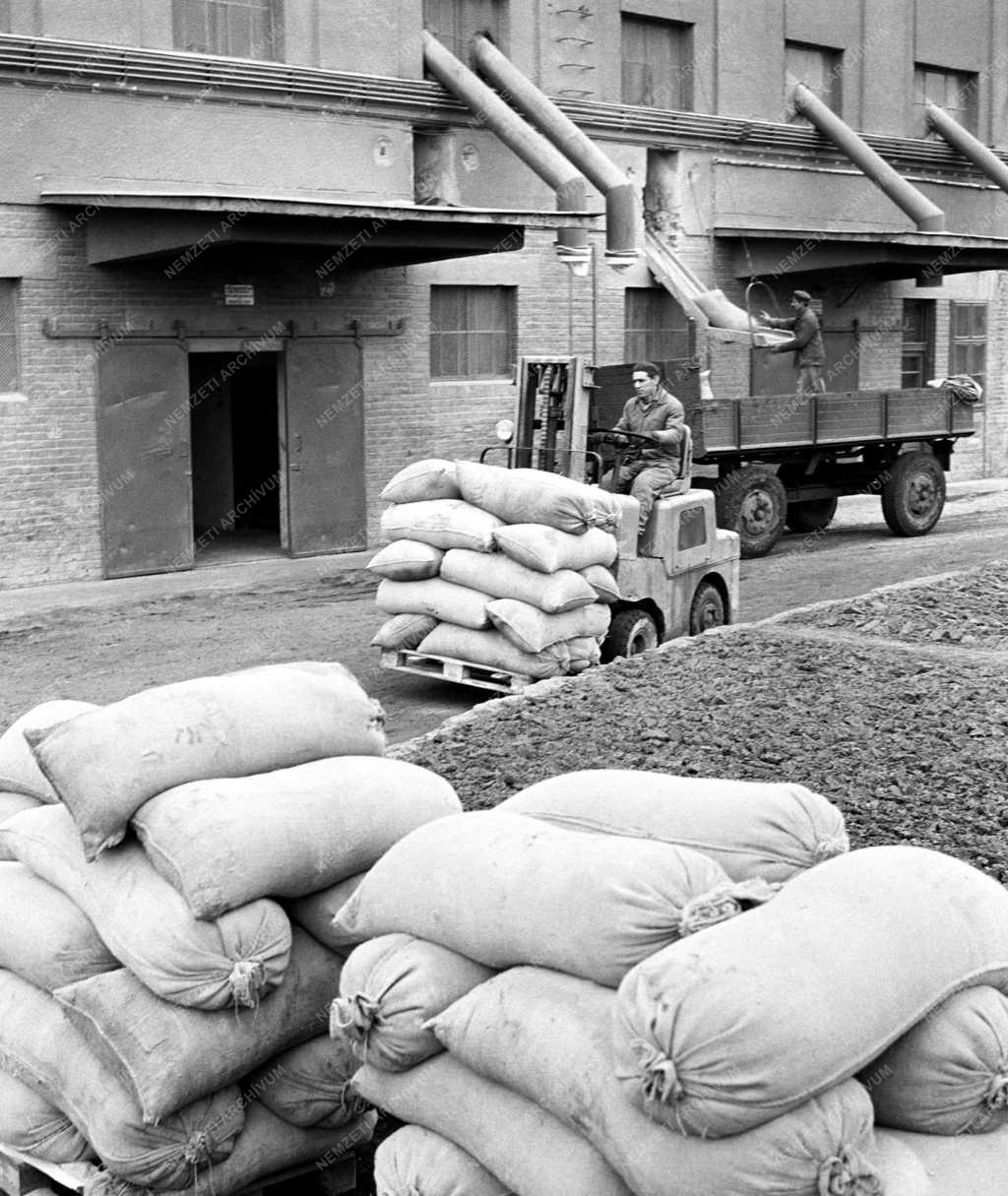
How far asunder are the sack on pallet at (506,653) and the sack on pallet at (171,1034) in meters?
6.05

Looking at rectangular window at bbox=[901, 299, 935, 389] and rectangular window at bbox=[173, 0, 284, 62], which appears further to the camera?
rectangular window at bbox=[901, 299, 935, 389]

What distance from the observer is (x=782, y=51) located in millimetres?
23500

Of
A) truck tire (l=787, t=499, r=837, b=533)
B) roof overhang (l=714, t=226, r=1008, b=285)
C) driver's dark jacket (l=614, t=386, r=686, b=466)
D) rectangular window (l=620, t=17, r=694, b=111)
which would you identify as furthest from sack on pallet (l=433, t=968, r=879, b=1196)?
roof overhang (l=714, t=226, r=1008, b=285)

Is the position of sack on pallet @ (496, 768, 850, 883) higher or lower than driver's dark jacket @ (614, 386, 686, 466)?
lower

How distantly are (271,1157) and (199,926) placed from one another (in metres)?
0.76

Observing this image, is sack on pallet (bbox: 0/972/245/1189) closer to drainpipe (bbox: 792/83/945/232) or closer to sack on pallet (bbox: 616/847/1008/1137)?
sack on pallet (bbox: 616/847/1008/1137)

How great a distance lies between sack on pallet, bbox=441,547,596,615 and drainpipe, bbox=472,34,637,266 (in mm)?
9901

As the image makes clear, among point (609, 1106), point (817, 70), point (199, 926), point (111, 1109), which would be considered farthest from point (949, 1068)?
point (817, 70)

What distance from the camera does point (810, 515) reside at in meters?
20.4

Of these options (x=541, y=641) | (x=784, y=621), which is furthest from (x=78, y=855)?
(x=784, y=621)

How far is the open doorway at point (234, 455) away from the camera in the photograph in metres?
18.8

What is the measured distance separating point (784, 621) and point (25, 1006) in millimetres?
7742

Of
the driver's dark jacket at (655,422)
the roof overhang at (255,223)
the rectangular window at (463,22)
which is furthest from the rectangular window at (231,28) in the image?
the driver's dark jacket at (655,422)

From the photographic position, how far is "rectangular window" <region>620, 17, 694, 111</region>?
71.4 feet
